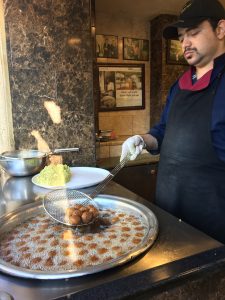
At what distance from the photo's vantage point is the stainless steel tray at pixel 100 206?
668 mm

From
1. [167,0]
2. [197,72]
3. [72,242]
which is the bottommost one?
[72,242]

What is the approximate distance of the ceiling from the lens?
2643 mm

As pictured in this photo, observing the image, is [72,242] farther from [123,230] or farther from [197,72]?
[197,72]

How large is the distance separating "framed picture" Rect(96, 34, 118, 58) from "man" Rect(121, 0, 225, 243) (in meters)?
1.64

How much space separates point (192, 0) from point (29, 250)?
1.24 meters

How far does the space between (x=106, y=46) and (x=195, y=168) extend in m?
2.05

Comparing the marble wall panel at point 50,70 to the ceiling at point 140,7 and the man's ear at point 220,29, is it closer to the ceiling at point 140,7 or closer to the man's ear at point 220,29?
the man's ear at point 220,29

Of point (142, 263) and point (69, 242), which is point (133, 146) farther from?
point (142, 263)

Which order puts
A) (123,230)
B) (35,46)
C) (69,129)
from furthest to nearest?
1. (69,129)
2. (35,46)
3. (123,230)

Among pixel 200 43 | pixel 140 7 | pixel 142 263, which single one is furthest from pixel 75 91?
pixel 140 7

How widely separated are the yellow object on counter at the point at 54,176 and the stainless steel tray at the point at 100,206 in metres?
0.27

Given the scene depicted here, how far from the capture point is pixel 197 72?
55.2 inches

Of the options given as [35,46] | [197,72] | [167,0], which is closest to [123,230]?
[197,72]

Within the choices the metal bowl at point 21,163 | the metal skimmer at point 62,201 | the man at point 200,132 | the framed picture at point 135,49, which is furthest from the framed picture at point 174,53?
the metal skimmer at point 62,201
